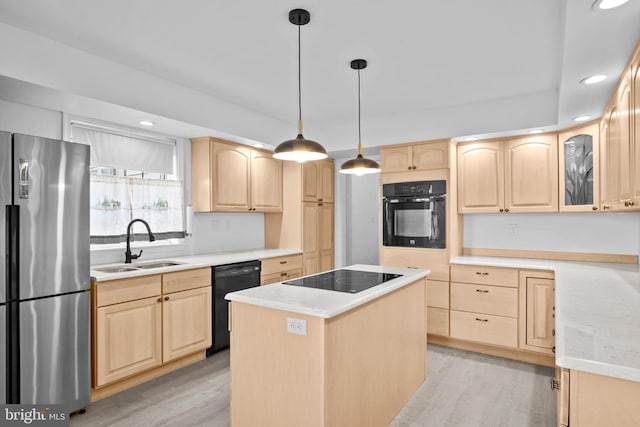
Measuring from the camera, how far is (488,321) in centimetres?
361

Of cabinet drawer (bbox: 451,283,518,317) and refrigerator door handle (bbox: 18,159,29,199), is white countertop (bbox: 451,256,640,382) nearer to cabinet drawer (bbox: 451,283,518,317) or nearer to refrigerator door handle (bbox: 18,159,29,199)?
cabinet drawer (bbox: 451,283,518,317)

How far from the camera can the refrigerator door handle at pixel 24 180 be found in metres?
2.21

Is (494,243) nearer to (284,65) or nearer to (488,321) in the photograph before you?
(488,321)

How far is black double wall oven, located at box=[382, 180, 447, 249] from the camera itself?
3.96 m

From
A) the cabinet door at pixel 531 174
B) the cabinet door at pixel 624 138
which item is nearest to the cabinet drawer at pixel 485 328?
the cabinet door at pixel 531 174

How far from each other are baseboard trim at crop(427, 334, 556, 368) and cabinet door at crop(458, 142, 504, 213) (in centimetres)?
137

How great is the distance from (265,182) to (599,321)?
360 centimetres

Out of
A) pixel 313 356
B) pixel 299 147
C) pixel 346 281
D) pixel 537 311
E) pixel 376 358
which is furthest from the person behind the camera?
pixel 537 311

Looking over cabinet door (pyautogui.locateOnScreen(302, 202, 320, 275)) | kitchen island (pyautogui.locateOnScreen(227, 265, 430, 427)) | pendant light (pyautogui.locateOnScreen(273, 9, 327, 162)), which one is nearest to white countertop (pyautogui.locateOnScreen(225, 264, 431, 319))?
kitchen island (pyautogui.locateOnScreen(227, 265, 430, 427))

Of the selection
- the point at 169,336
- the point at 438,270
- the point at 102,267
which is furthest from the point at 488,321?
the point at 102,267

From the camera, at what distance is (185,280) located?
10.7ft

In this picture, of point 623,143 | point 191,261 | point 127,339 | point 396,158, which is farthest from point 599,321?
point 191,261

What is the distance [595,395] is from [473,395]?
1.82 m

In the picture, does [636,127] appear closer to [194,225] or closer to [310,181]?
[310,181]
